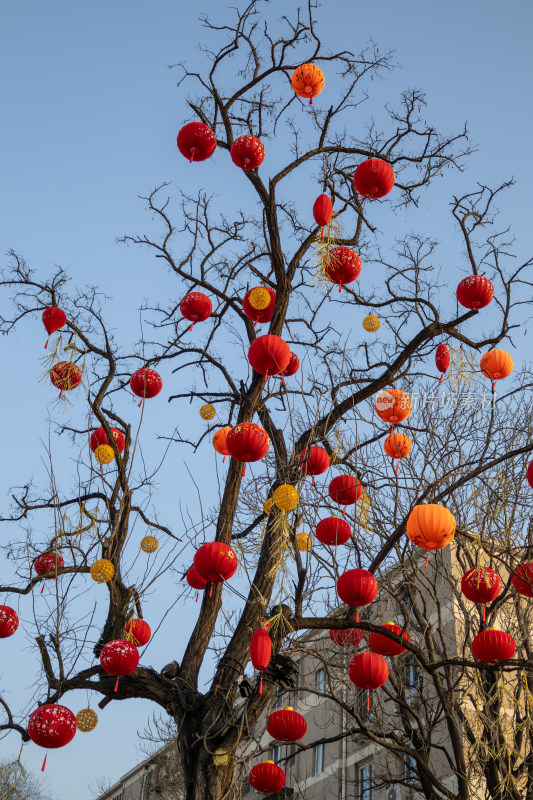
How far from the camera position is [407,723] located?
1002 centimetres

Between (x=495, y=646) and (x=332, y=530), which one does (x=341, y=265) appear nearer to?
(x=332, y=530)

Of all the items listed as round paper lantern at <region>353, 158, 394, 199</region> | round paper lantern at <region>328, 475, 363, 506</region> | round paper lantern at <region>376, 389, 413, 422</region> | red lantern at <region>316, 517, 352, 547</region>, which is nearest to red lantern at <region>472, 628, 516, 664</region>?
red lantern at <region>316, 517, 352, 547</region>

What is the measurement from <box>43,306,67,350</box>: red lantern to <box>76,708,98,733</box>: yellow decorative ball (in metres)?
4.20

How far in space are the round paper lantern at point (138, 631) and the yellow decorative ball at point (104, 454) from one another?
1.78 metres

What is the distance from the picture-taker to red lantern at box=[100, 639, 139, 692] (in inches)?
258

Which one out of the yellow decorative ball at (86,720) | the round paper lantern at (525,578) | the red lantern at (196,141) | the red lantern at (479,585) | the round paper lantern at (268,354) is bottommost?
the yellow decorative ball at (86,720)

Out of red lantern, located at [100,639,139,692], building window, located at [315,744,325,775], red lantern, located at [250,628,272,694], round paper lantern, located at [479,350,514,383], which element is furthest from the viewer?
building window, located at [315,744,325,775]

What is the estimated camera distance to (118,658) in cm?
657

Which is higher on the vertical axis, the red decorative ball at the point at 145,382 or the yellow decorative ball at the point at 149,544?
the red decorative ball at the point at 145,382

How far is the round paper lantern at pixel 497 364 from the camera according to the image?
830 cm

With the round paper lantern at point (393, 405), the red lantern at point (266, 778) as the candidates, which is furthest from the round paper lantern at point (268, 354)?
the red lantern at point (266, 778)

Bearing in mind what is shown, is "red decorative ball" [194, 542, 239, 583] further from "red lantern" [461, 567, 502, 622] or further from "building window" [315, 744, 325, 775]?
"building window" [315, 744, 325, 775]

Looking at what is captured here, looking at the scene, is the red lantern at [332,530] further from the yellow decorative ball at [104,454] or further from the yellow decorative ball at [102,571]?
the yellow decorative ball at [104,454]

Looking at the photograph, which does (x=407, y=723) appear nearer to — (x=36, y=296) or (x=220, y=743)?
(x=220, y=743)
